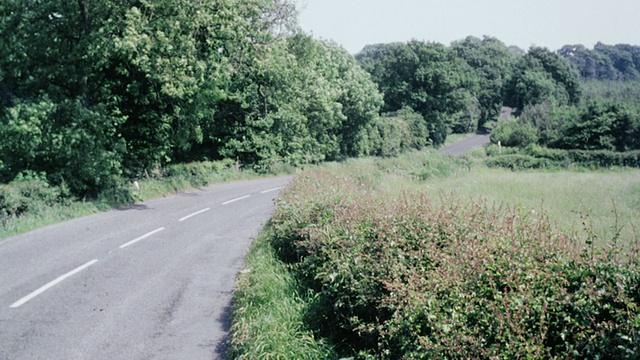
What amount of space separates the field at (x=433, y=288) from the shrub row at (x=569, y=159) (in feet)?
124

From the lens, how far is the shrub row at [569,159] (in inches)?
1663

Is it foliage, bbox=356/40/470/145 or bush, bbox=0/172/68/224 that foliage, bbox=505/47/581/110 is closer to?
foliage, bbox=356/40/470/145

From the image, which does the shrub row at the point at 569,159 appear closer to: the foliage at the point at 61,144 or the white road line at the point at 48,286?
the foliage at the point at 61,144

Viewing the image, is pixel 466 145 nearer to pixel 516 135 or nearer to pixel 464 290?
pixel 516 135

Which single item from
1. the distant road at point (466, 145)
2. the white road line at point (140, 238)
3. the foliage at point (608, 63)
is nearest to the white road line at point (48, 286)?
the white road line at point (140, 238)

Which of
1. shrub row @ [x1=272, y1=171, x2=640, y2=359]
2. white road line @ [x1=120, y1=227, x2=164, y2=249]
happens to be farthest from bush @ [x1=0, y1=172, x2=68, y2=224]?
shrub row @ [x1=272, y1=171, x2=640, y2=359]

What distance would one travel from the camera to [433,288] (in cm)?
472

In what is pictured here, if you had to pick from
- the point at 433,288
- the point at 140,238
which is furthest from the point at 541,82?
the point at 433,288

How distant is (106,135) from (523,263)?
681 inches

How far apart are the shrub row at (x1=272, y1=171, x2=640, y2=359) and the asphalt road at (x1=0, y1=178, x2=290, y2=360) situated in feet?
7.30

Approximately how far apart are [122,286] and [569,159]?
146ft

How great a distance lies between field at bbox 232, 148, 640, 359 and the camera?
381 cm

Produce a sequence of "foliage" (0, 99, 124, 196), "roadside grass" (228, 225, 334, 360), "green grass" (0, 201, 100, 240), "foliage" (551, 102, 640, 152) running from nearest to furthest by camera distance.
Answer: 1. "roadside grass" (228, 225, 334, 360)
2. "green grass" (0, 201, 100, 240)
3. "foliage" (0, 99, 124, 196)
4. "foliage" (551, 102, 640, 152)

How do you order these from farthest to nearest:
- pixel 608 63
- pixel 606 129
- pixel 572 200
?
pixel 608 63 → pixel 606 129 → pixel 572 200
